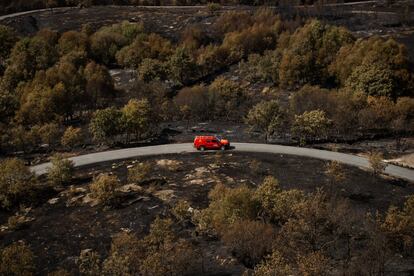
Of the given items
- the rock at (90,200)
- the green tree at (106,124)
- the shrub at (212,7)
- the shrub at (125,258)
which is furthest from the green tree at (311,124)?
the shrub at (212,7)

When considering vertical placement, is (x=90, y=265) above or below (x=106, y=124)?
above

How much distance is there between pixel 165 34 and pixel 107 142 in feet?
203

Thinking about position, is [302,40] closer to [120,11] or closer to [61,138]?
[61,138]

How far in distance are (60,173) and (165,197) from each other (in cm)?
1205

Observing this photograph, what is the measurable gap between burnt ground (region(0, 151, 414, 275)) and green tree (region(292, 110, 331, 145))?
5823 mm

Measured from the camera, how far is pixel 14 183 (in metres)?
44.8

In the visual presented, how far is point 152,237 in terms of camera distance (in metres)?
32.8

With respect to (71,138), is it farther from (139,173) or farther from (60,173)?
(139,173)

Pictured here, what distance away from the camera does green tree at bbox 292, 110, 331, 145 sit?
5619 centimetres

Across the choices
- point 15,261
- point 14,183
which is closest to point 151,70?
point 14,183

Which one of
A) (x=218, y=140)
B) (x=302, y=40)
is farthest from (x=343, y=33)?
(x=218, y=140)

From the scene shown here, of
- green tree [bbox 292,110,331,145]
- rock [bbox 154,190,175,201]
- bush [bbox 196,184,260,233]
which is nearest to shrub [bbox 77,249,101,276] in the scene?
bush [bbox 196,184,260,233]

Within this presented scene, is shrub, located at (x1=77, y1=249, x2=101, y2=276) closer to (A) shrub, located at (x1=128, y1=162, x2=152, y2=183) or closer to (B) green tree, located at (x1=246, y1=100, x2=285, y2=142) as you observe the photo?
(A) shrub, located at (x1=128, y1=162, x2=152, y2=183)

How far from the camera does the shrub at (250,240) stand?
32062mm
